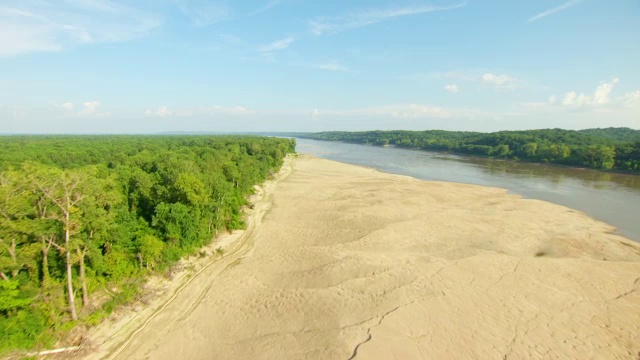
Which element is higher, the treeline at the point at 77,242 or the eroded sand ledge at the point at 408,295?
the treeline at the point at 77,242

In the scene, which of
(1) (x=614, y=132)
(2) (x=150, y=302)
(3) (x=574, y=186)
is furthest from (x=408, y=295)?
(1) (x=614, y=132)

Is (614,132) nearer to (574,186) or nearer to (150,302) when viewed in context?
(574,186)

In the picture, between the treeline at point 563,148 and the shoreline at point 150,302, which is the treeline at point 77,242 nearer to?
the shoreline at point 150,302

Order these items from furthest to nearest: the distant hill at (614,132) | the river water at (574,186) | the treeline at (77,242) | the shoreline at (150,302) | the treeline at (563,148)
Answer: the distant hill at (614,132) → the treeline at (563,148) → the river water at (574,186) → the shoreline at (150,302) → the treeline at (77,242)

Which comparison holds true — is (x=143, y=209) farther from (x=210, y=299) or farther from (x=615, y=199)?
(x=615, y=199)

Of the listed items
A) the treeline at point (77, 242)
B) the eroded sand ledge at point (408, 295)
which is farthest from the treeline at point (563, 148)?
the treeline at point (77, 242)

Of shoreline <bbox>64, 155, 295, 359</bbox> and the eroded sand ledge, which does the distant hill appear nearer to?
the eroded sand ledge

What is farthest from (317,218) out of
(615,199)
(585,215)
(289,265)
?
(615,199)

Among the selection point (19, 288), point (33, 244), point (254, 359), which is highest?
point (33, 244)
